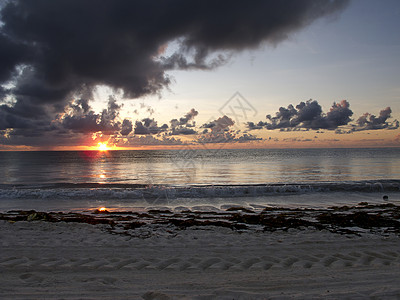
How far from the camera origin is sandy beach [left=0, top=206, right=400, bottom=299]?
4.70 meters

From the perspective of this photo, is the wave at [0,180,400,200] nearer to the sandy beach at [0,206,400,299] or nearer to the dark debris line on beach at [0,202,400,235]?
the dark debris line on beach at [0,202,400,235]

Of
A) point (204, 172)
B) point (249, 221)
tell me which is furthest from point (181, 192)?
point (204, 172)

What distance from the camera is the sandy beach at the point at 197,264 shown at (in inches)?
185

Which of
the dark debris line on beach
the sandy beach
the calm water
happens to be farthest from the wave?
the sandy beach

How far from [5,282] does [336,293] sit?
614 cm

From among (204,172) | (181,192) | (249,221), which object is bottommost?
(204,172)

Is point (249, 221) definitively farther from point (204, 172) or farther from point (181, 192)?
point (204, 172)

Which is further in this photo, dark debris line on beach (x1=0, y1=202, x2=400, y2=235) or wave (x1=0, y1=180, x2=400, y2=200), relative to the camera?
wave (x1=0, y1=180, x2=400, y2=200)

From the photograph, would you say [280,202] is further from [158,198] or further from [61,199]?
[61,199]

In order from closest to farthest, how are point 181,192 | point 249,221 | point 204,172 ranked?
point 249,221, point 181,192, point 204,172

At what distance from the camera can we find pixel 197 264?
5.98m

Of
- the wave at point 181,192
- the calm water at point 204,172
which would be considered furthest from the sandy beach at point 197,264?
the calm water at point 204,172

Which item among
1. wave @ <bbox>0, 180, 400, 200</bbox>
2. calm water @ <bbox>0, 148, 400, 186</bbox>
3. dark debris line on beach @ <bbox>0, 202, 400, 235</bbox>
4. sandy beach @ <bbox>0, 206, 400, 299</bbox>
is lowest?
calm water @ <bbox>0, 148, 400, 186</bbox>

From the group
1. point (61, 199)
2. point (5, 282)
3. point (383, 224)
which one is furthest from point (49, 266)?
point (61, 199)
